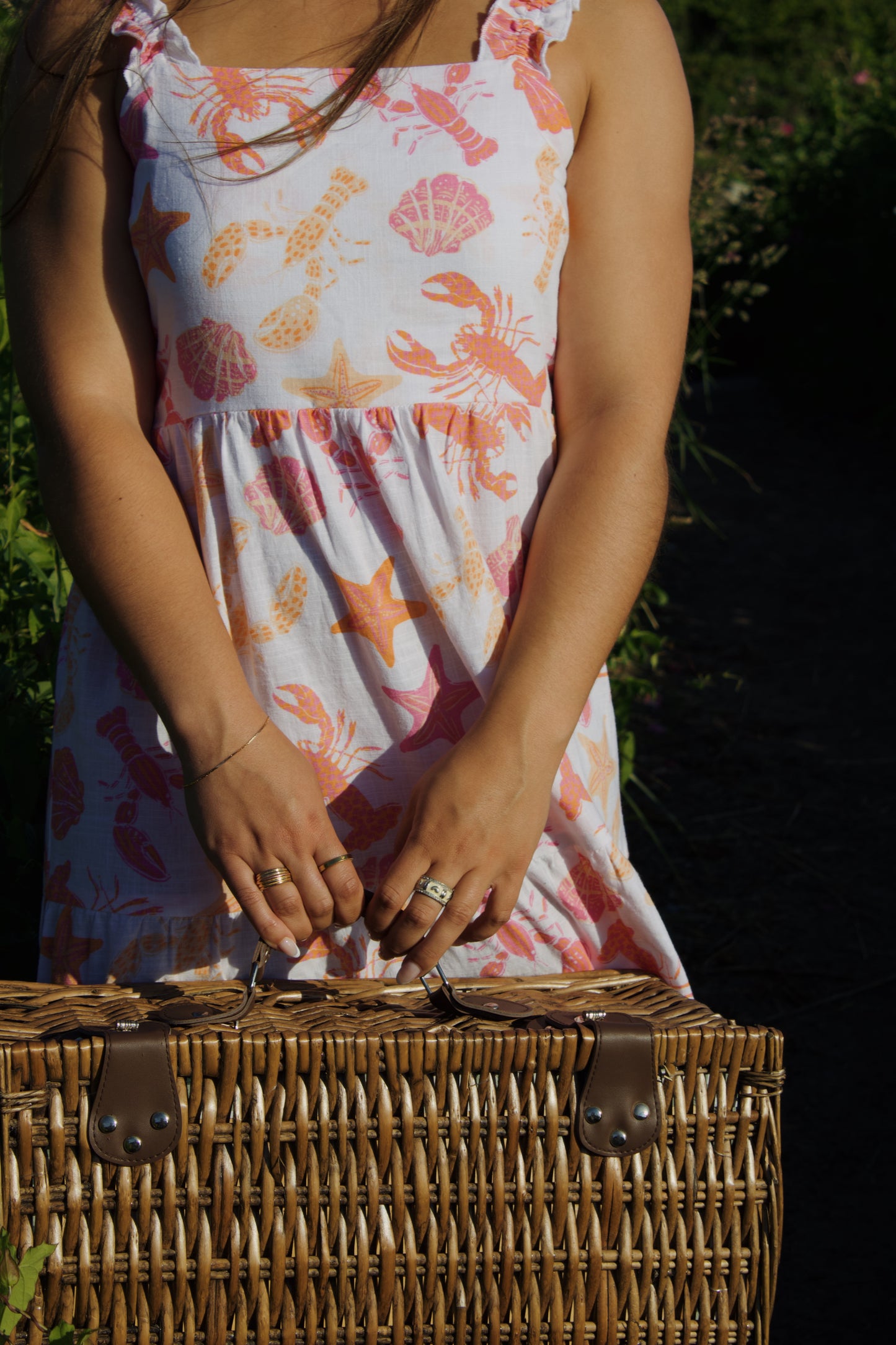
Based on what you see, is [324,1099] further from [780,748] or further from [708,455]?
[708,455]

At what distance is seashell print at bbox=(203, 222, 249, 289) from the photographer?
0.99 m

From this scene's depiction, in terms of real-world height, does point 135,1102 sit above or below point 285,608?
below

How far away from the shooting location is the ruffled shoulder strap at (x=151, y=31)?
102 cm

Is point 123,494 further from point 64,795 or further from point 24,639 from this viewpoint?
point 24,639

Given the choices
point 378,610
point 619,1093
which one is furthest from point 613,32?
point 619,1093

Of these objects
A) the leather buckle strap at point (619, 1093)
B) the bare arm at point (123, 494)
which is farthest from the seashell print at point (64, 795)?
the leather buckle strap at point (619, 1093)

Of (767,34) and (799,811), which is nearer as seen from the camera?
(799,811)

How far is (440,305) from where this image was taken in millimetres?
1016

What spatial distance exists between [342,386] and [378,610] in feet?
0.63

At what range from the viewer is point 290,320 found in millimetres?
1006

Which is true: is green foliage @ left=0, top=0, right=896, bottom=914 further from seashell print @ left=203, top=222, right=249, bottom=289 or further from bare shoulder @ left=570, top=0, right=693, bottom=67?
bare shoulder @ left=570, top=0, right=693, bottom=67

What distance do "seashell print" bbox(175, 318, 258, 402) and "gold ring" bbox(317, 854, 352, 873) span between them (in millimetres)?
398

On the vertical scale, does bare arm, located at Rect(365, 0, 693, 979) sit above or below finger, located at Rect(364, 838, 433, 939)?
above

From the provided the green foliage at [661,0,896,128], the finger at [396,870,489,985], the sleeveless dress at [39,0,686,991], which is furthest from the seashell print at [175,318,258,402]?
the green foliage at [661,0,896,128]
